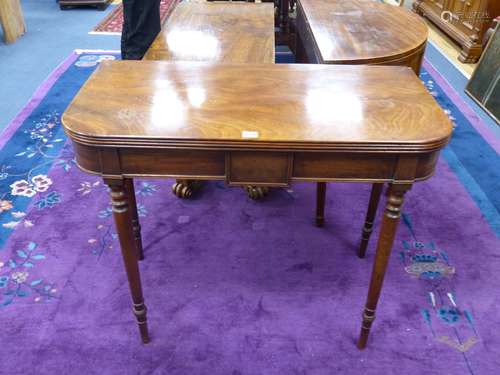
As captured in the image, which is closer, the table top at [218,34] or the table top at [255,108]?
the table top at [255,108]

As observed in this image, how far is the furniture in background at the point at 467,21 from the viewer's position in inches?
141

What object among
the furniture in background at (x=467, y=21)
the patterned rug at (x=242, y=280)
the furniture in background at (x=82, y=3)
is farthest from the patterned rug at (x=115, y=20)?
the furniture in background at (x=467, y=21)

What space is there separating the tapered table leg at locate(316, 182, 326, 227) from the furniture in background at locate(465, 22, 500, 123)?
158 cm

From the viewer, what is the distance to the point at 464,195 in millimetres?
2168

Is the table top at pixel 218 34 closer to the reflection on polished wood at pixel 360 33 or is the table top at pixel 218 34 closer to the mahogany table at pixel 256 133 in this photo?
the reflection on polished wood at pixel 360 33

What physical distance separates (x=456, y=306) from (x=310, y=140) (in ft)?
3.29

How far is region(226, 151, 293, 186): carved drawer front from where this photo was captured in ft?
3.44

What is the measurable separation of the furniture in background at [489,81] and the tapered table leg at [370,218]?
62.7 inches

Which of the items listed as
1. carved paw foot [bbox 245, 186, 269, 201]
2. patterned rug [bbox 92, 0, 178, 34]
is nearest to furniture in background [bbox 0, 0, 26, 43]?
patterned rug [bbox 92, 0, 178, 34]

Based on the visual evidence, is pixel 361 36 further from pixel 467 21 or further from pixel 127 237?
pixel 467 21

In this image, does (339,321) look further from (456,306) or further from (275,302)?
(456,306)

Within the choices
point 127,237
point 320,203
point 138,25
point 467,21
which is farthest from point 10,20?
point 467,21

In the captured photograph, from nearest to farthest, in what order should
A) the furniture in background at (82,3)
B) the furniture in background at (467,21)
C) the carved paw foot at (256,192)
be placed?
the carved paw foot at (256,192), the furniture in background at (467,21), the furniture in background at (82,3)

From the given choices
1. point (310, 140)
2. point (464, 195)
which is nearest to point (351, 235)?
point (464, 195)
